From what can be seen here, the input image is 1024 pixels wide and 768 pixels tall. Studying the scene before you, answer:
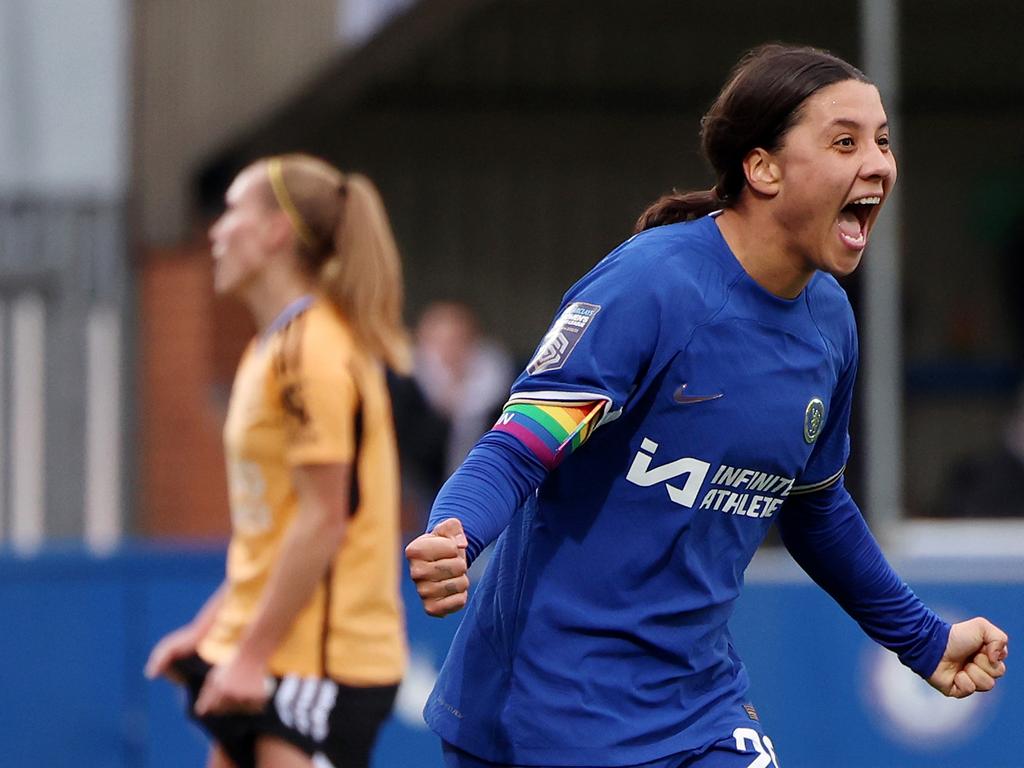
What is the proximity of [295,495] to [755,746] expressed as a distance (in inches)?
63.6

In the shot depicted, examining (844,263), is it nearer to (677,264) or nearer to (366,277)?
(677,264)

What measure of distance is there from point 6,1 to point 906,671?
913 centimetres

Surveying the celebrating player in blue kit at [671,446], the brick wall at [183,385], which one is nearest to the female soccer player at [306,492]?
the celebrating player in blue kit at [671,446]

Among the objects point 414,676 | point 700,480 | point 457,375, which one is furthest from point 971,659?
point 457,375

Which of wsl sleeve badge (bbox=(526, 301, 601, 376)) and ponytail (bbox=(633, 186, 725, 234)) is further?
ponytail (bbox=(633, 186, 725, 234))

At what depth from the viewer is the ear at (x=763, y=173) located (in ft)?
10.1

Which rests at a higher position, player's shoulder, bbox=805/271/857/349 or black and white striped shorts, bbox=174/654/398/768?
player's shoulder, bbox=805/271/857/349

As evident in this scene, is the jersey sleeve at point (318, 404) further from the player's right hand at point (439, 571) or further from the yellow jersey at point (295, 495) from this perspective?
the player's right hand at point (439, 571)

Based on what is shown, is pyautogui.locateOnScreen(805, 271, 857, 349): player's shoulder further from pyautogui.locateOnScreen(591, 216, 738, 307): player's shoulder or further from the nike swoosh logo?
the nike swoosh logo

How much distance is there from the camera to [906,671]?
7207 mm

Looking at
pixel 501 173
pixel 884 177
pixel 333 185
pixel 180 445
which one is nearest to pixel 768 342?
pixel 884 177

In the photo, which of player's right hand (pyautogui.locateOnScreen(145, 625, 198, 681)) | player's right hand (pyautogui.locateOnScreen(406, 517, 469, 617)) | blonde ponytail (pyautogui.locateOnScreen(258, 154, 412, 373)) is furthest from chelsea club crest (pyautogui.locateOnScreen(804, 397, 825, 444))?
player's right hand (pyautogui.locateOnScreen(145, 625, 198, 681))

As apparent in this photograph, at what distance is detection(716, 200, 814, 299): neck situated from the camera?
3104 millimetres

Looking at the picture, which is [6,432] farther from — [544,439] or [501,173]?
[544,439]
